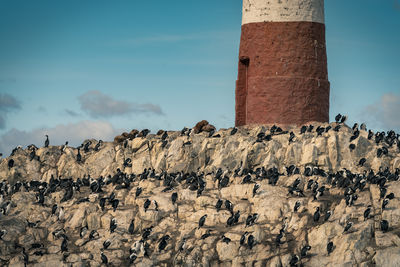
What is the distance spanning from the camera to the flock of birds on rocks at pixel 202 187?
46.7 metres

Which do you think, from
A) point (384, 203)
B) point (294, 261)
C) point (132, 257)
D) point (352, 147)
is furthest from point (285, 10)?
point (132, 257)

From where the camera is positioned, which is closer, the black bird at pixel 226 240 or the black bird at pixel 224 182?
the black bird at pixel 226 240

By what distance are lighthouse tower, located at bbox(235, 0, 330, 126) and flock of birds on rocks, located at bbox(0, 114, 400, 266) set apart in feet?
6.54

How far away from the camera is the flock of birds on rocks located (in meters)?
46.7

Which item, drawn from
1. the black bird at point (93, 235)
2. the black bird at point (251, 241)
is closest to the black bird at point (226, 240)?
the black bird at point (251, 241)

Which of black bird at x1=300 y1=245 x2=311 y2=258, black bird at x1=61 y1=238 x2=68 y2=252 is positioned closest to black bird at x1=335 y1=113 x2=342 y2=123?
black bird at x1=300 y1=245 x2=311 y2=258

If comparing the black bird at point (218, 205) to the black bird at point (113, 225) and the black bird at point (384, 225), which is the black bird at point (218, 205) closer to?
the black bird at point (113, 225)

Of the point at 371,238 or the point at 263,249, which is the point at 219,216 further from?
the point at 371,238

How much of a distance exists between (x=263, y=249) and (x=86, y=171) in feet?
50.0

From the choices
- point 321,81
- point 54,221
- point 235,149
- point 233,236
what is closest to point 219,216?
point 233,236

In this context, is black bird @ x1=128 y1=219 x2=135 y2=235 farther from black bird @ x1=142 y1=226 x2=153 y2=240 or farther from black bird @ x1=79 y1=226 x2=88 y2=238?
black bird @ x1=79 y1=226 x2=88 y2=238

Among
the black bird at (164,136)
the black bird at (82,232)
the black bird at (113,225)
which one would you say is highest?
the black bird at (164,136)

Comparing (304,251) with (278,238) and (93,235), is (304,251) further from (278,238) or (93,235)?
(93,235)

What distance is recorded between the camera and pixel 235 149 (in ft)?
176
